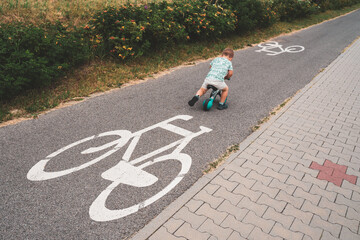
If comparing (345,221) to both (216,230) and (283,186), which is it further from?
(216,230)

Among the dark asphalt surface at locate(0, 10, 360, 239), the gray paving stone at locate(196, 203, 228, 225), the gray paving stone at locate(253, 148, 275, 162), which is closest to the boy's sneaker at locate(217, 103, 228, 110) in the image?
the dark asphalt surface at locate(0, 10, 360, 239)

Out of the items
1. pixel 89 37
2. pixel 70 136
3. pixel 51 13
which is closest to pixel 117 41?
pixel 89 37

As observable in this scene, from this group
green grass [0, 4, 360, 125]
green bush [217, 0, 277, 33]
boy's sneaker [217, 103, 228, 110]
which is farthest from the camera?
green bush [217, 0, 277, 33]

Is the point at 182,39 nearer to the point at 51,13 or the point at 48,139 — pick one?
the point at 51,13

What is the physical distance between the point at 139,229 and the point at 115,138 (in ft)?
6.93

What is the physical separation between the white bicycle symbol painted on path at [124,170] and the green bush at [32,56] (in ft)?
7.53

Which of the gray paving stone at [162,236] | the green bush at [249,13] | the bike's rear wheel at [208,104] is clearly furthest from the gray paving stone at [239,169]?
the green bush at [249,13]

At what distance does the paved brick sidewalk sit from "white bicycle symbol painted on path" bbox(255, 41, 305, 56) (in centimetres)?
691

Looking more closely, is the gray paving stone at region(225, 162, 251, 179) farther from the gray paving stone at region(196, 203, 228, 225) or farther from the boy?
the boy

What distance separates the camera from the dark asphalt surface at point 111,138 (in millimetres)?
3215

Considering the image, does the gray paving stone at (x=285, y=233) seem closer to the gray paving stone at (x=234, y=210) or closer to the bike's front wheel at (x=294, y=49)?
the gray paving stone at (x=234, y=210)

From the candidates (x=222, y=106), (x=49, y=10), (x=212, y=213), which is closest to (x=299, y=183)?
(x=212, y=213)

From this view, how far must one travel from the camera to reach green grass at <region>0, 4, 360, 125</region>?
593 cm

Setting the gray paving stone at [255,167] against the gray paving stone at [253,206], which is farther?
the gray paving stone at [255,167]
